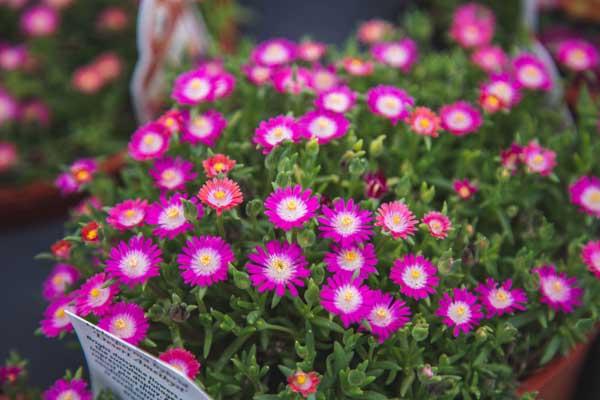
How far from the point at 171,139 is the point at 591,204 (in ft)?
1.83

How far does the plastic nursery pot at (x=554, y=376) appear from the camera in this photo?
76 cm

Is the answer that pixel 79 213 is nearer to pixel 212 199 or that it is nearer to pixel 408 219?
pixel 212 199

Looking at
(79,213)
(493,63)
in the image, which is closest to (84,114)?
(79,213)

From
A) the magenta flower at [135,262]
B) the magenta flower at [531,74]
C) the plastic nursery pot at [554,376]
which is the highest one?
the magenta flower at [531,74]

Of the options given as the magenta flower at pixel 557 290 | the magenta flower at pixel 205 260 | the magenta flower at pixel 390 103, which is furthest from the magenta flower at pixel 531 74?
the magenta flower at pixel 205 260

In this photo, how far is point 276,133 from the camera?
0.77 metres

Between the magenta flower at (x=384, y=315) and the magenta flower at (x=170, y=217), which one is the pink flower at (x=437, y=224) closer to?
the magenta flower at (x=384, y=315)

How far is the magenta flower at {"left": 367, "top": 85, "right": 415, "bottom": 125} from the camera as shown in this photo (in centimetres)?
85

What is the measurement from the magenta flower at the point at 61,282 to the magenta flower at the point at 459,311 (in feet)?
1.49

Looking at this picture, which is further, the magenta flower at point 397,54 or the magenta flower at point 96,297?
the magenta flower at point 397,54

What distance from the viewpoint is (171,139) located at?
86 centimetres

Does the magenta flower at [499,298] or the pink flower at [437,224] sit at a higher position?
the pink flower at [437,224]

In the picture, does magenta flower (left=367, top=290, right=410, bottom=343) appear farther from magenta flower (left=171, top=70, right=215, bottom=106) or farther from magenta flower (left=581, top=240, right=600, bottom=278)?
magenta flower (left=171, top=70, right=215, bottom=106)

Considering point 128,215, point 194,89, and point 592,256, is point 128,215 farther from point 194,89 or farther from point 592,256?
point 592,256
